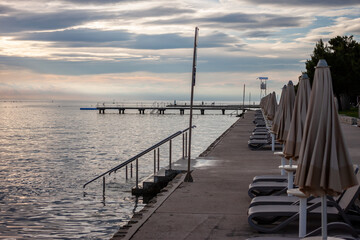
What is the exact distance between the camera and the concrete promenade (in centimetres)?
728

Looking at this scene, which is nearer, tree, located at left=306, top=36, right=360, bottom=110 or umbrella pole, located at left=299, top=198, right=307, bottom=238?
umbrella pole, located at left=299, top=198, right=307, bottom=238

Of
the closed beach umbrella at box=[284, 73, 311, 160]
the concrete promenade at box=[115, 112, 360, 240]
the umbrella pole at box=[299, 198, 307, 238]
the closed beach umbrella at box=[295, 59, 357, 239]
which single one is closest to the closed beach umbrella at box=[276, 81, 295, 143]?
the concrete promenade at box=[115, 112, 360, 240]

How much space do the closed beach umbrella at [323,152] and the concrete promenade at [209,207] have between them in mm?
2297

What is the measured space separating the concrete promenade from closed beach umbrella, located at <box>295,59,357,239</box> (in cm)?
230

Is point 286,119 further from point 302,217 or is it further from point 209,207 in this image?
point 302,217

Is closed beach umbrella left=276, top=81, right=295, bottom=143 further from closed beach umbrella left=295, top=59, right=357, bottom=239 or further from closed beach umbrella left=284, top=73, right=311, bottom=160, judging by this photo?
closed beach umbrella left=295, top=59, right=357, bottom=239

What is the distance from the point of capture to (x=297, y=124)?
7.27 meters

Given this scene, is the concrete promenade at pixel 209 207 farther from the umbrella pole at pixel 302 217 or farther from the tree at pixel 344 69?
the tree at pixel 344 69

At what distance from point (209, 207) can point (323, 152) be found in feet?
14.1

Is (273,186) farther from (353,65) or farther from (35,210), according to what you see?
(353,65)

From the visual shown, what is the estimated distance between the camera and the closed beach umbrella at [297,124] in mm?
7176

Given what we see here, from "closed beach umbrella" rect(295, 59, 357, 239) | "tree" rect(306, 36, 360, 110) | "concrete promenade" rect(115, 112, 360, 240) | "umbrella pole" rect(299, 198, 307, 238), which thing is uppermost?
"tree" rect(306, 36, 360, 110)

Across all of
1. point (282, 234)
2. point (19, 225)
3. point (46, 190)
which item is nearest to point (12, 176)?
point (46, 190)

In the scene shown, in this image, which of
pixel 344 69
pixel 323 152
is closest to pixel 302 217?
pixel 323 152
